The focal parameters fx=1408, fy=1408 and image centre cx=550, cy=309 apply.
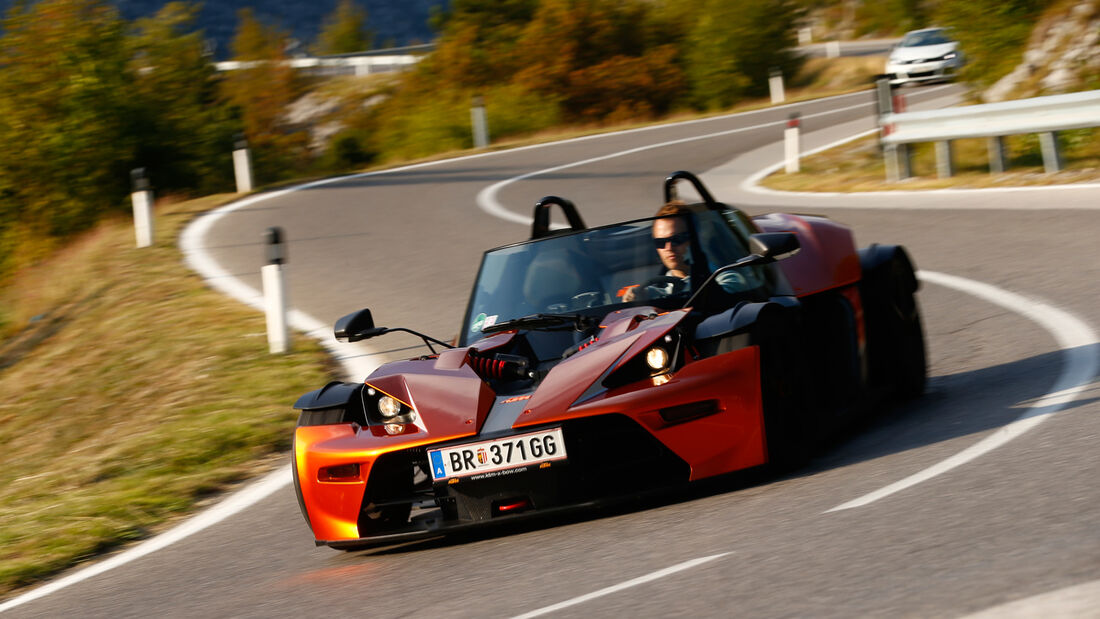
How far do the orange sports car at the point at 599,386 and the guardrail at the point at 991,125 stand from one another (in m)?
9.19

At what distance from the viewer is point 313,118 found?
60.1 meters

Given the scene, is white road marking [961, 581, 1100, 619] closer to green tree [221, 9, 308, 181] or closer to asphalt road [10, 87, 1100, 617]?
asphalt road [10, 87, 1100, 617]

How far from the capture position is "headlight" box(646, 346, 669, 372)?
5375mm

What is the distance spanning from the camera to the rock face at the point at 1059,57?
1842cm

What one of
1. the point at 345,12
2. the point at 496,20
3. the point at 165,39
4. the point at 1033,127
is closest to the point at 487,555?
the point at 1033,127

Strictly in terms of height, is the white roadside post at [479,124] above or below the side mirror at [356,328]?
above

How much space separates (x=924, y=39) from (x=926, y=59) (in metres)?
1.10

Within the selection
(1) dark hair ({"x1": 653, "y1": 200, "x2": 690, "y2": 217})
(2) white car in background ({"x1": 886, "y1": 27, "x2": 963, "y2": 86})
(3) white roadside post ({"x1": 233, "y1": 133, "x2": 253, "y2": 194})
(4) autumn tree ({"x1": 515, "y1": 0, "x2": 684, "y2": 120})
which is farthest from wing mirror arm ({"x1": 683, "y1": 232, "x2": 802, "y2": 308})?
(4) autumn tree ({"x1": 515, "y1": 0, "x2": 684, "y2": 120})

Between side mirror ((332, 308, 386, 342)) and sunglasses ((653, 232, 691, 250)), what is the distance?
1.36 m

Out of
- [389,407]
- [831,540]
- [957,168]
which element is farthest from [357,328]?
[957,168]

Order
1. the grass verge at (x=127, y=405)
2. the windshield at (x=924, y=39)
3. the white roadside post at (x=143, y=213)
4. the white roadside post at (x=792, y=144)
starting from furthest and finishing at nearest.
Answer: the windshield at (x=924, y=39) < the white roadside post at (x=792, y=144) < the white roadside post at (x=143, y=213) < the grass verge at (x=127, y=405)

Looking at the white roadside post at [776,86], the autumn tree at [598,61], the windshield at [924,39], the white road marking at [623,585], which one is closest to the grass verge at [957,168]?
the windshield at [924,39]

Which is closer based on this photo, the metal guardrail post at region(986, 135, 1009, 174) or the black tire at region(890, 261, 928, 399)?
the black tire at region(890, 261, 928, 399)

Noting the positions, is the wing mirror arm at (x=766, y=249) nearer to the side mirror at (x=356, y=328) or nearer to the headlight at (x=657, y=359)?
the headlight at (x=657, y=359)
